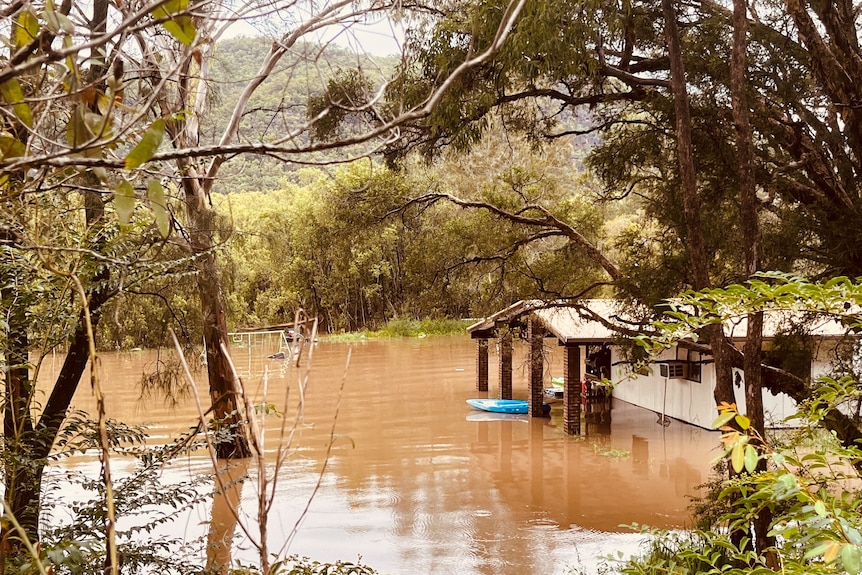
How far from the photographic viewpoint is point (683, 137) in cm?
701

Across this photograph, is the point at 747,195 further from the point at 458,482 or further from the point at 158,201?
the point at 458,482

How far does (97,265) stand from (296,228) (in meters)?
29.0

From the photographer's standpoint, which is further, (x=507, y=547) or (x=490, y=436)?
(x=490, y=436)

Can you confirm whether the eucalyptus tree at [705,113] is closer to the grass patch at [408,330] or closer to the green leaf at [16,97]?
the green leaf at [16,97]

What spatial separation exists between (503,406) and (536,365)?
6.11ft

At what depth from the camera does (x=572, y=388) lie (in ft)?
48.9

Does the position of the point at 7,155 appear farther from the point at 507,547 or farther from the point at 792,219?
the point at 507,547

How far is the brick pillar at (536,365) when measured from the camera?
15.5 metres

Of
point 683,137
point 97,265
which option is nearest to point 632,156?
point 683,137

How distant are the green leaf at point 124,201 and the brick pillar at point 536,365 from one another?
1391 centimetres

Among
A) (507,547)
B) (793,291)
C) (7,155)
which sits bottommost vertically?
(507,547)

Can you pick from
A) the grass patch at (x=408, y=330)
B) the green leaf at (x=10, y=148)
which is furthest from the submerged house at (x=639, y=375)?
the grass patch at (x=408, y=330)

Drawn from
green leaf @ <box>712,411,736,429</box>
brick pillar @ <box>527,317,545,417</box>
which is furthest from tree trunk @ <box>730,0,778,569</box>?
brick pillar @ <box>527,317,545,417</box>

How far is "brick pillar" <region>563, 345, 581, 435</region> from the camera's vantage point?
14797 millimetres
